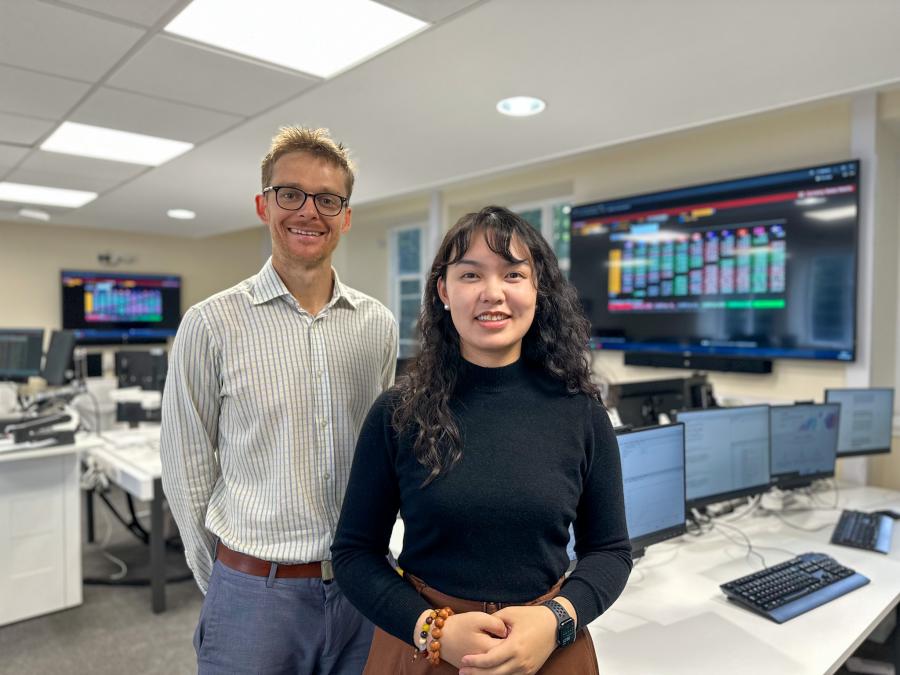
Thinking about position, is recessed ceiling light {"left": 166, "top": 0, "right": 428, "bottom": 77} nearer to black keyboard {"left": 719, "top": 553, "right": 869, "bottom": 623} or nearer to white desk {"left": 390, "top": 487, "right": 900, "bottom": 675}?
white desk {"left": 390, "top": 487, "right": 900, "bottom": 675}

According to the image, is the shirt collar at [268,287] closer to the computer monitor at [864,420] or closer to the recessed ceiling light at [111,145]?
the recessed ceiling light at [111,145]

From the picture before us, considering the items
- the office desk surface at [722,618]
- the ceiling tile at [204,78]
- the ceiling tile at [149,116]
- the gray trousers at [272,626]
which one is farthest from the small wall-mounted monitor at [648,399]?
the ceiling tile at [149,116]

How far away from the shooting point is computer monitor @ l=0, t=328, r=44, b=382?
13.1 feet

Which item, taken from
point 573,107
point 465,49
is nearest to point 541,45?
→ point 465,49

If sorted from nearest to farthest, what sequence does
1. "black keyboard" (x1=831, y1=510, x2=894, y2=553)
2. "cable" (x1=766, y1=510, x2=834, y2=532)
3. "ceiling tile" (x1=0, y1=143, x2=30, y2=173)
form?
"black keyboard" (x1=831, y1=510, x2=894, y2=553), "cable" (x1=766, y1=510, x2=834, y2=532), "ceiling tile" (x1=0, y1=143, x2=30, y2=173)

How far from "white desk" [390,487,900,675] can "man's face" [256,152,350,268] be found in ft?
3.65

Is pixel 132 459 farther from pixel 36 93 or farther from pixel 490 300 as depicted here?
pixel 490 300

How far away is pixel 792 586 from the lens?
1.69 meters

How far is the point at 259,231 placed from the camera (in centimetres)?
767

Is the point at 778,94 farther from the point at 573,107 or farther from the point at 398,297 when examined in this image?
the point at 398,297

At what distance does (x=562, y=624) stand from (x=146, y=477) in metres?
2.55

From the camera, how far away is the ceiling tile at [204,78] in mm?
2184

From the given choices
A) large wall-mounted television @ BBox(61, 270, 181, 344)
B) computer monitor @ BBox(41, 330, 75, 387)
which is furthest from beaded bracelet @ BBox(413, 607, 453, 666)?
large wall-mounted television @ BBox(61, 270, 181, 344)

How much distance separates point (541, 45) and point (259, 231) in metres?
6.17
